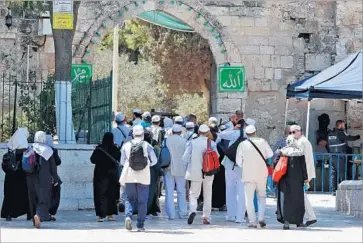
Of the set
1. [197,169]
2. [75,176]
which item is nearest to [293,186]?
[197,169]

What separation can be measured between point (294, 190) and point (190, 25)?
981cm

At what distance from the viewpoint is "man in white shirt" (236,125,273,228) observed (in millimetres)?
13594

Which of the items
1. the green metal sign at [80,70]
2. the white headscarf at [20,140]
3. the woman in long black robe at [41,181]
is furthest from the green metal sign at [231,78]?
the woman in long black robe at [41,181]

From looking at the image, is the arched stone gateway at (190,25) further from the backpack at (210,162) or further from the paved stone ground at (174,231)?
the backpack at (210,162)

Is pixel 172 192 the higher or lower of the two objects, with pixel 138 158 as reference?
lower

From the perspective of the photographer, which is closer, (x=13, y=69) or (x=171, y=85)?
(x=13, y=69)

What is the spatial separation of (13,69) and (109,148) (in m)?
8.14

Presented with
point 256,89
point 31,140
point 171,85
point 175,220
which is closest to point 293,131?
point 175,220

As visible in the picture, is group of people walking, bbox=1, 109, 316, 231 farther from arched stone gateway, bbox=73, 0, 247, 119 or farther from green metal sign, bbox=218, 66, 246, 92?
green metal sign, bbox=218, 66, 246, 92

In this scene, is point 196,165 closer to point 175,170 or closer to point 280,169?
point 175,170

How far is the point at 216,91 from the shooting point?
75.3 ft

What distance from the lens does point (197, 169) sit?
1435cm

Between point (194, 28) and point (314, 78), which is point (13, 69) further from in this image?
point (314, 78)

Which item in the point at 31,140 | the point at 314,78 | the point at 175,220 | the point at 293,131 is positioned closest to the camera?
the point at 293,131
